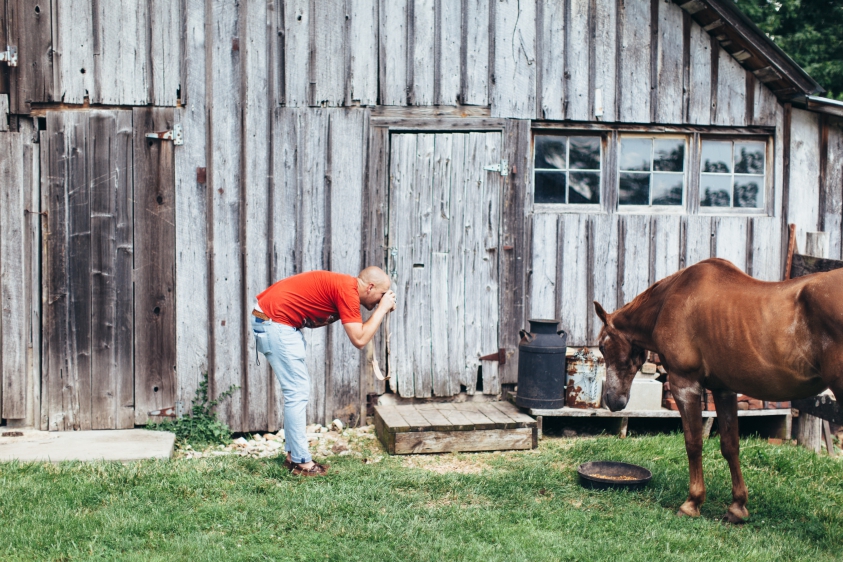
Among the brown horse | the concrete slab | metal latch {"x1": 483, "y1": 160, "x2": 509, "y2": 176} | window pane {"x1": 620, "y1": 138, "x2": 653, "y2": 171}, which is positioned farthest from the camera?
window pane {"x1": 620, "y1": 138, "x2": 653, "y2": 171}

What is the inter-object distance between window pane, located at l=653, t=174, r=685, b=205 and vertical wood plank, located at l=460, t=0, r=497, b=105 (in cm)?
203

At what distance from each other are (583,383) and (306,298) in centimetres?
299

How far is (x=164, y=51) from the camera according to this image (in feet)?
23.8

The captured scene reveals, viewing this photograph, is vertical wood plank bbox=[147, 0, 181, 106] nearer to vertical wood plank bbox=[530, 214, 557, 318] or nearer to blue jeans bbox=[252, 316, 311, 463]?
blue jeans bbox=[252, 316, 311, 463]

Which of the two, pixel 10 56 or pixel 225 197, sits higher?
pixel 10 56

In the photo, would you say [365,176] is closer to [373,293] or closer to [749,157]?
[373,293]

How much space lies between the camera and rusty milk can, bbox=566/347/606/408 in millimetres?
7551

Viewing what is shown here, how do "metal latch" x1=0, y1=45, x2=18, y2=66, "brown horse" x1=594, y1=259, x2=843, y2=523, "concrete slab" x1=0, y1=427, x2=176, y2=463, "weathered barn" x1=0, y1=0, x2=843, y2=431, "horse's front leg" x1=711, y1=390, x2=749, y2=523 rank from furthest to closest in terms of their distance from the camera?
"weathered barn" x1=0, y1=0, x2=843, y2=431
"metal latch" x1=0, y1=45, x2=18, y2=66
"concrete slab" x1=0, y1=427, x2=176, y2=463
"horse's front leg" x1=711, y1=390, x2=749, y2=523
"brown horse" x1=594, y1=259, x2=843, y2=523

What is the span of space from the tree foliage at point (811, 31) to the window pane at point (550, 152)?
910 centimetres

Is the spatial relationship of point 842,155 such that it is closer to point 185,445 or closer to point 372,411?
point 372,411

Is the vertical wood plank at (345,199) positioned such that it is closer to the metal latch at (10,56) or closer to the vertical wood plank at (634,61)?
the vertical wood plank at (634,61)

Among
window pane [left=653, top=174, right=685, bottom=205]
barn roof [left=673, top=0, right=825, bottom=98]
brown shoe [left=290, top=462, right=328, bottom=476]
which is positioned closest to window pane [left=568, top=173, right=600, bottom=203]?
window pane [left=653, top=174, right=685, bottom=205]

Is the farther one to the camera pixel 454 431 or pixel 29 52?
pixel 29 52

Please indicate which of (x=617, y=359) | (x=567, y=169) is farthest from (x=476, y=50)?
(x=617, y=359)
